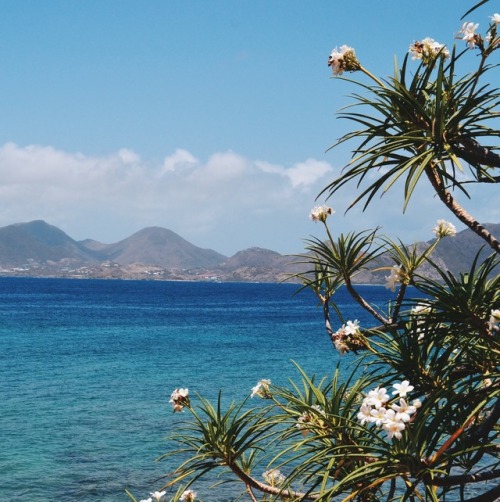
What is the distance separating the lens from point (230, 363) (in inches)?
1499

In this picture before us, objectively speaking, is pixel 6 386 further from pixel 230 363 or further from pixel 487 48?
pixel 487 48

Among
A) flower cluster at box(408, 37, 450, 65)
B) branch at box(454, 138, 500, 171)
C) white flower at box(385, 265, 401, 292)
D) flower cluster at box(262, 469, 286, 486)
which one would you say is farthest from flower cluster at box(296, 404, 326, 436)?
flower cluster at box(408, 37, 450, 65)

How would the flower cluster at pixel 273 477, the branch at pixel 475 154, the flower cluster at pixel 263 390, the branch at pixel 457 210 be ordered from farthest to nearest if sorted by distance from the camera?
1. the flower cluster at pixel 263 390
2. the flower cluster at pixel 273 477
3. the branch at pixel 457 210
4. the branch at pixel 475 154

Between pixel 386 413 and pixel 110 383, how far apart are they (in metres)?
29.3

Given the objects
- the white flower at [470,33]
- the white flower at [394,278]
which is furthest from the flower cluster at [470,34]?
the white flower at [394,278]

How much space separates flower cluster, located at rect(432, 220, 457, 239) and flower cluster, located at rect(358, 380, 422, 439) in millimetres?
2806

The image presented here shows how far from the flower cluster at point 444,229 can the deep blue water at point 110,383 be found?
1.53 m

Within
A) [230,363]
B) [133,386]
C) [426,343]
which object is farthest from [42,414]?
[426,343]

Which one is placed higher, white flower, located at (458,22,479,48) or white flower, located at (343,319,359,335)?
white flower, located at (458,22,479,48)

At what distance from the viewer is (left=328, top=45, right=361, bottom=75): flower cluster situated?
3729 mm

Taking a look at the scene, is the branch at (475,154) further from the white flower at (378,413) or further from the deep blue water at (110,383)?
the deep blue water at (110,383)

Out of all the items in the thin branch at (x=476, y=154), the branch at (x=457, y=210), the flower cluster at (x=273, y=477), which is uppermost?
the thin branch at (x=476, y=154)

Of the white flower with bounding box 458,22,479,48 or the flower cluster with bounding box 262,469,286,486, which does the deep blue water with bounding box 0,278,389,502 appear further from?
the white flower with bounding box 458,22,479,48

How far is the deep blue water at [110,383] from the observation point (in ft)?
54.6
